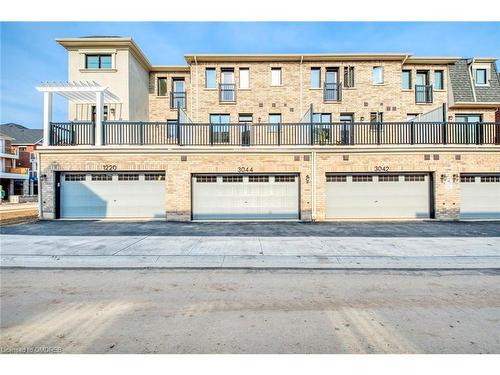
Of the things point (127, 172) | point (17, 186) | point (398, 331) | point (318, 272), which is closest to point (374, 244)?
point (318, 272)

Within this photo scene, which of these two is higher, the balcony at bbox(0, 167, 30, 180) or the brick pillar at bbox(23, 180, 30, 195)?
the balcony at bbox(0, 167, 30, 180)

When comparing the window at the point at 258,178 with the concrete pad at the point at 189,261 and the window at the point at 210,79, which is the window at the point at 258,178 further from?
the window at the point at 210,79

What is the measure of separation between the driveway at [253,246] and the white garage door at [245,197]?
167cm

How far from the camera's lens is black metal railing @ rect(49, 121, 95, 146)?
43.8ft

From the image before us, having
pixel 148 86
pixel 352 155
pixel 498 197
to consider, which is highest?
pixel 148 86

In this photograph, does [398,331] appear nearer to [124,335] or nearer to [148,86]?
[124,335]

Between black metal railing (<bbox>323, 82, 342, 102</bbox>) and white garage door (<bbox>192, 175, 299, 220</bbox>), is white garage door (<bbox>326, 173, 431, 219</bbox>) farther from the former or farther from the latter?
black metal railing (<bbox>323, 82, 342, 102</bbox>)

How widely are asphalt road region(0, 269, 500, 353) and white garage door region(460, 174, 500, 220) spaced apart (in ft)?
30.8

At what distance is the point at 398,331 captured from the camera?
350 cm

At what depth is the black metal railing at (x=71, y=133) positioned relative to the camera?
43.8 feet

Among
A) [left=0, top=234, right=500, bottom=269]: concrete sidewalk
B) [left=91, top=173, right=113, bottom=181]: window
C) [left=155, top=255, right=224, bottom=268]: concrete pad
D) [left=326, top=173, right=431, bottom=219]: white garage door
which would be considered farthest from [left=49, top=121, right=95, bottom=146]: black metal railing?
[left=326, top=173, right=431, bottom=219]: white garage door

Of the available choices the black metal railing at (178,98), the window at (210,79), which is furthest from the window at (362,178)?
the black metal railing at (178,98)

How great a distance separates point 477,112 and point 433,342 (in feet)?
73.0

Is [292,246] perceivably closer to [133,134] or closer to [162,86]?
[133,134]
